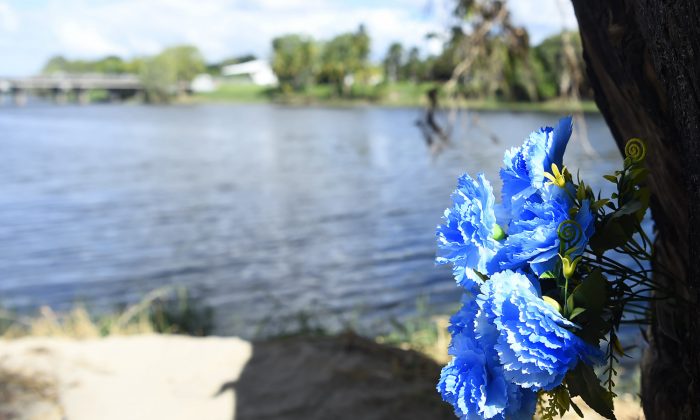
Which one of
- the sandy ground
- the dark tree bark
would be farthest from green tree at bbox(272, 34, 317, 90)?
the dark tree bark

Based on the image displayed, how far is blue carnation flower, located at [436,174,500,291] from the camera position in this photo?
5.18 ft

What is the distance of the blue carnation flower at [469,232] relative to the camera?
1578 mm

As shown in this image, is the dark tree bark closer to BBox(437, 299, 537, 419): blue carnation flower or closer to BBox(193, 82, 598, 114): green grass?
BBox(437, 299, 537, 419): blue carnation flower

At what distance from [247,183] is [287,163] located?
15.7ft

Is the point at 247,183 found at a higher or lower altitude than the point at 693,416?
lower

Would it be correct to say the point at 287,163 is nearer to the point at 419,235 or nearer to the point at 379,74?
the point at 419,235

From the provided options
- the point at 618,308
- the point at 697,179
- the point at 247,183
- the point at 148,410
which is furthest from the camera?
the point at 247,183

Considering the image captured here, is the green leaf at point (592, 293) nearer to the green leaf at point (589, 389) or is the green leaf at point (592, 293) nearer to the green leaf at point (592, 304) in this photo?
the green leaf at point (592, 304)

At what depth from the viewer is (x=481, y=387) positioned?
150 cm

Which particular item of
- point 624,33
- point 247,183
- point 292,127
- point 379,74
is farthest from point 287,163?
point 379,74

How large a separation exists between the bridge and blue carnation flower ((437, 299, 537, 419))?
10121 centimetres

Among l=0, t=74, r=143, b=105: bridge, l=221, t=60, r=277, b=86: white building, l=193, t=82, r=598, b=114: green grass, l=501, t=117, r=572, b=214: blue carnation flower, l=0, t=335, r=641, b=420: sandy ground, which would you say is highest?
l=221, t=60, r=277, b=86: white building

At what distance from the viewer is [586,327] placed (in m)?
1.51

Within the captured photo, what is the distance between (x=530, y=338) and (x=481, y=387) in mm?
175
